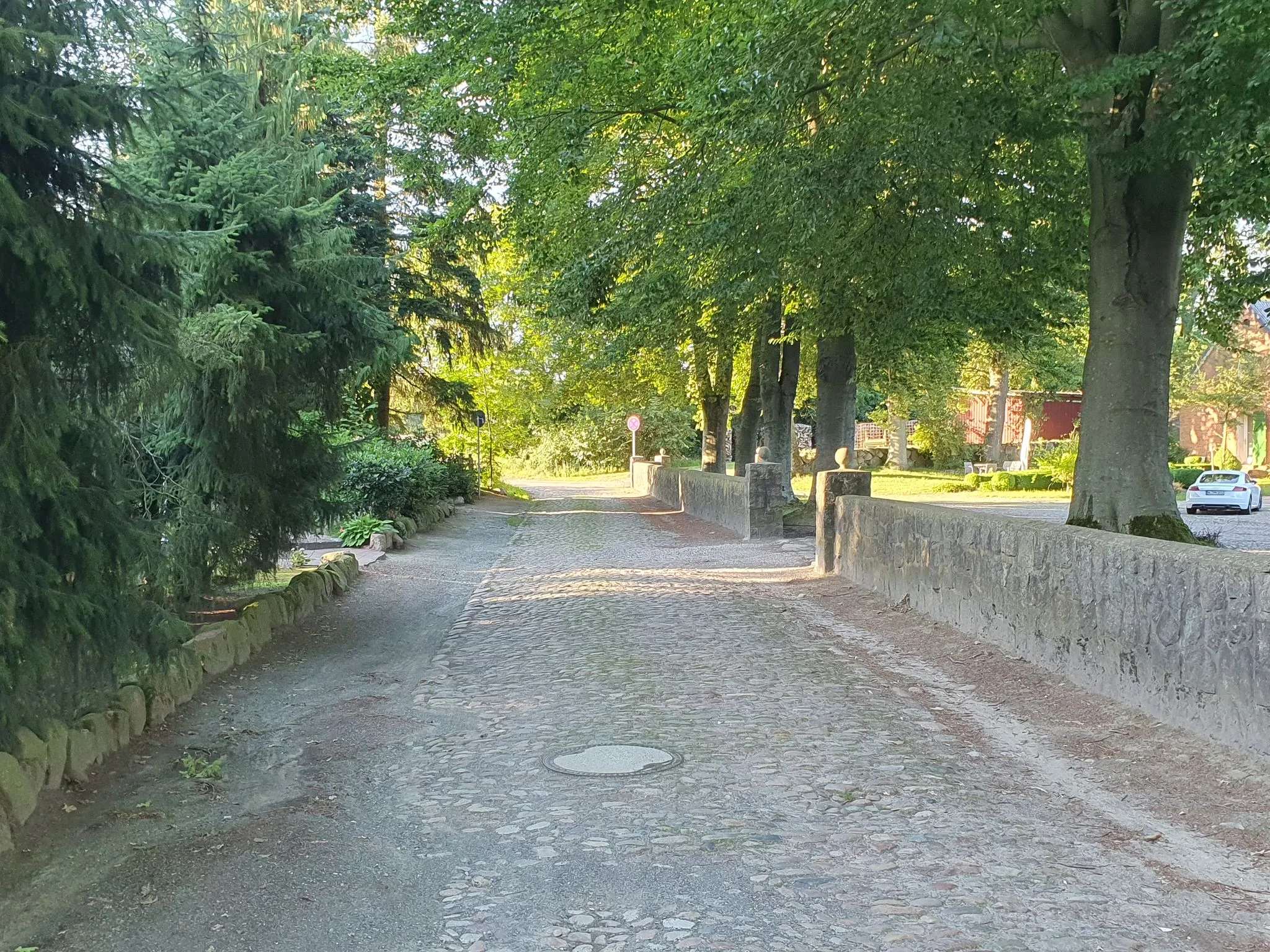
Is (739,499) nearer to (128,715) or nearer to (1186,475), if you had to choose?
(128,715)

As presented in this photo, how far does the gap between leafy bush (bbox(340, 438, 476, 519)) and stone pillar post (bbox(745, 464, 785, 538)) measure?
6.89m

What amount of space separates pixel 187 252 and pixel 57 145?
38.0 inches

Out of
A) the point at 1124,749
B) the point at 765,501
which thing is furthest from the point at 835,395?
the point at 1124,749

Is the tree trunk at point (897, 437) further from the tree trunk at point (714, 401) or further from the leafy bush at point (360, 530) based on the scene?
the leafy bush at point (360, 530)

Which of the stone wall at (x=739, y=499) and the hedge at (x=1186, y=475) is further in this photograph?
the hedge at (x=1186, y=475)

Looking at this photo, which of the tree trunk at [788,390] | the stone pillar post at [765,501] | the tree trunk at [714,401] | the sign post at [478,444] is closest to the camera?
the stone pillar post at [765,501]

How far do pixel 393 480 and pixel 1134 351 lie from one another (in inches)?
570

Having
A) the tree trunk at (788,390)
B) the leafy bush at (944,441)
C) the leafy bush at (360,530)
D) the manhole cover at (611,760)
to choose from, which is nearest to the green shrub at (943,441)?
the leafy bush at (944,441)

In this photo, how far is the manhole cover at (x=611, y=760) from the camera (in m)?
6.21

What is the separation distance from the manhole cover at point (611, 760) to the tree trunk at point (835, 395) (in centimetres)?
1455

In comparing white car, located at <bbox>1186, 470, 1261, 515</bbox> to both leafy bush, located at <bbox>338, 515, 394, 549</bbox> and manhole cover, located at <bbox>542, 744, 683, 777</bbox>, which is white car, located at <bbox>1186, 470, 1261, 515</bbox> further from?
manhole cover, located at <bbox>542, 744, 683, 777</bbox>

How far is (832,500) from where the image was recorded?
15.4m

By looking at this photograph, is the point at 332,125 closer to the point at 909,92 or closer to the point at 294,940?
the point at 909,92

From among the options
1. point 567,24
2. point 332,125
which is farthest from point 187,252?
point 332,125
